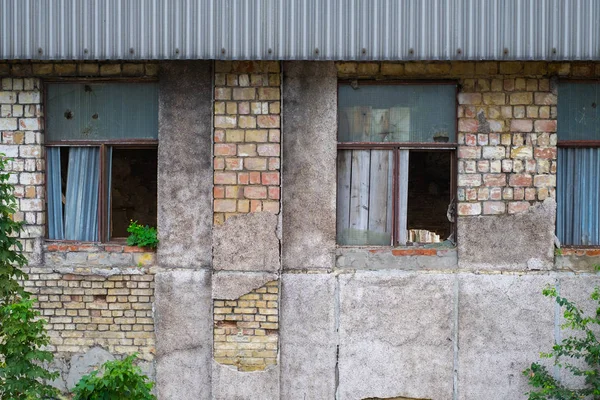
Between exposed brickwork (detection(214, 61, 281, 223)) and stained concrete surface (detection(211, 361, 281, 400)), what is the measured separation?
1.35 metres

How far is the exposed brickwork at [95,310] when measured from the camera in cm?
657

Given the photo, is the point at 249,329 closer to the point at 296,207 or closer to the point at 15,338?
the point at 296,207

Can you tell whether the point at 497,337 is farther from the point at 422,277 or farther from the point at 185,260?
the point at 185,260

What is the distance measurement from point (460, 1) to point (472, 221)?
5.88 ft

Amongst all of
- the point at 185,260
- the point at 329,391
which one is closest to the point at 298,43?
the point at 185,260

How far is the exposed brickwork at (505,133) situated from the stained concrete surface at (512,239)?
8cm

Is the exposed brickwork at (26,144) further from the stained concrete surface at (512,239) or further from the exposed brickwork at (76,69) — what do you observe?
the stained concrete surface at (512,239)

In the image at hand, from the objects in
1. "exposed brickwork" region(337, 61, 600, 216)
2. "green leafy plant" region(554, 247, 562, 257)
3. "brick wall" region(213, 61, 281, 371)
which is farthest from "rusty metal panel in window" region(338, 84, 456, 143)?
"green leafy plant" region(554, 247, 562, 257)

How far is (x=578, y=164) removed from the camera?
6566 mm

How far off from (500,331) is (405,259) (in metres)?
0.99

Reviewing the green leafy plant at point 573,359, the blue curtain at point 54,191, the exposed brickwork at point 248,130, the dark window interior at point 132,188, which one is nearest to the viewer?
the green leafy plant at point 573,359

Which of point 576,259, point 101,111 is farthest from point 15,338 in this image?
point 576,259

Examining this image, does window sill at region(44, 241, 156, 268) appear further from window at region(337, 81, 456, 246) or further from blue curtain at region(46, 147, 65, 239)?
window at region(337, 81, 456, 246)

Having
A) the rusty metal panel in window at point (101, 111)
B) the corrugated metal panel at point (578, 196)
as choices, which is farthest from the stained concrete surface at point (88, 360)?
the corrugated metal panel at point (578, 196)
